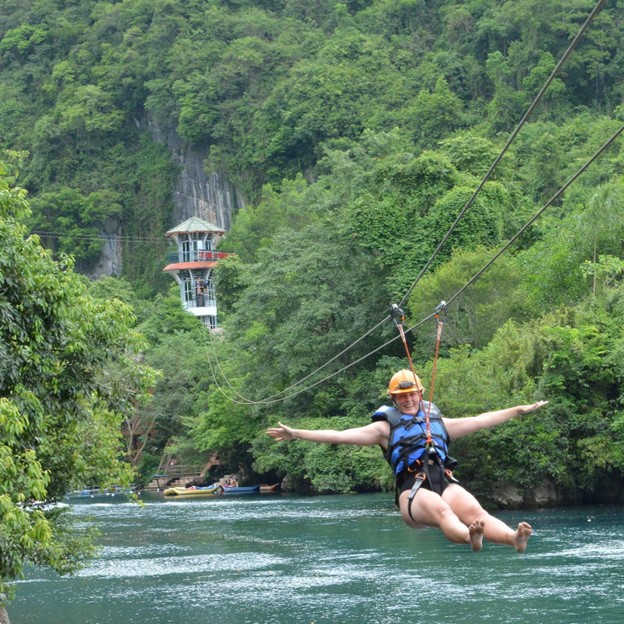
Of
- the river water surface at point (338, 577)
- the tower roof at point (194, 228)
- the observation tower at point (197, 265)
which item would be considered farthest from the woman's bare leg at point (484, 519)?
the tower roof at point (194, 228)

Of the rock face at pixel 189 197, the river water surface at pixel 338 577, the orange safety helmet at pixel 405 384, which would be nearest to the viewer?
the orange safety helmet at pixel 405 384

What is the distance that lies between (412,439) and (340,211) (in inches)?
1959

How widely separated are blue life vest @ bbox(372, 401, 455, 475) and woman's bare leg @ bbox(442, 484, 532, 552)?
32 cm

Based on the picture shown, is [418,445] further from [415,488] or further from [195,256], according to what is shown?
[195,256]

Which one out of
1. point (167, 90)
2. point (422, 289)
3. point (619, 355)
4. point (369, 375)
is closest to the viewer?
point (619, 355)

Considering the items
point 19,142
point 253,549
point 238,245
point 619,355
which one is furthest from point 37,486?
point 19,142

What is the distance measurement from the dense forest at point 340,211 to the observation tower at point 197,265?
2636mm

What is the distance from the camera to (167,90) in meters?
116

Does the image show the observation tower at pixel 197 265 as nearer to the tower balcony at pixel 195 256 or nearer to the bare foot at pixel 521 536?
the tower balcony at pixel 195 256

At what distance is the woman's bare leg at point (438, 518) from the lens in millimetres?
9812

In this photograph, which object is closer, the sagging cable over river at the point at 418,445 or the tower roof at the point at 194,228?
the sagging cable over river at the point at 418,445

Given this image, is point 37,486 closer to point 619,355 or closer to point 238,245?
point 619,355

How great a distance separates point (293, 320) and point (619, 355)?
1928 centimetres

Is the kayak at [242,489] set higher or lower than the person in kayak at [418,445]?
lower
